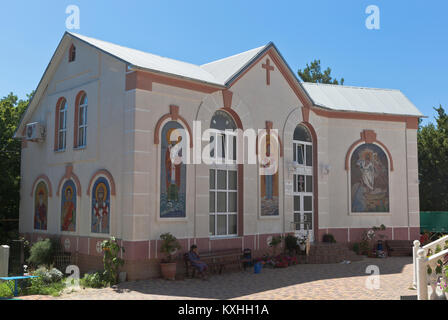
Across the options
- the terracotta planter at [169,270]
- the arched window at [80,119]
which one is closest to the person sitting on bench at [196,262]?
the terracotta planter at [169,270]

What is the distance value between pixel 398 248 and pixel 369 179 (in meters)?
2.94

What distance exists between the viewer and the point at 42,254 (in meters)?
14.8

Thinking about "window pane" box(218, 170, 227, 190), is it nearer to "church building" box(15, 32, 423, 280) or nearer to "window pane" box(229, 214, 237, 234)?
"church building" box(15, 32, 423, 280)

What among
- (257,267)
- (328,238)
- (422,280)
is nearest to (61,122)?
(257,267)

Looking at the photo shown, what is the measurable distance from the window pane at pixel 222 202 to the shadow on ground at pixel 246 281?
82.6 inches

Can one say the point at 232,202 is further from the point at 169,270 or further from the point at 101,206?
the point at 101,206

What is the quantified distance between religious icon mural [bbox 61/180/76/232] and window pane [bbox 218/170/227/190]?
463 cm

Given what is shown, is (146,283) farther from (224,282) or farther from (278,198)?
(278,198)

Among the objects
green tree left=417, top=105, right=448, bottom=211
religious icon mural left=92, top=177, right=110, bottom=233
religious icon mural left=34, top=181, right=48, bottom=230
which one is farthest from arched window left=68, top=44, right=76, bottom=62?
green tree left=417, top=105, right=448, bottom=211

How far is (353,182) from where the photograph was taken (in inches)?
753

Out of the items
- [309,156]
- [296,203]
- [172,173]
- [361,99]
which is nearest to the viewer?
A: [172,173]

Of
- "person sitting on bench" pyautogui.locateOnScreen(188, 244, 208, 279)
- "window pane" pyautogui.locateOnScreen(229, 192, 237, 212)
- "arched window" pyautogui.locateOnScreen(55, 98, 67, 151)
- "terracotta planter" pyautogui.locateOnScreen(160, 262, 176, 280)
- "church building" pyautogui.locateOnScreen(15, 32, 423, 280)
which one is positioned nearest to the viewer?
"terracotta planter" pyautogui.locateOnScreen(160, 262, 176, 280)

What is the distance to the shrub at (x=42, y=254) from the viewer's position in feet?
48.3

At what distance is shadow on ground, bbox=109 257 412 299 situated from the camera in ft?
37.4
